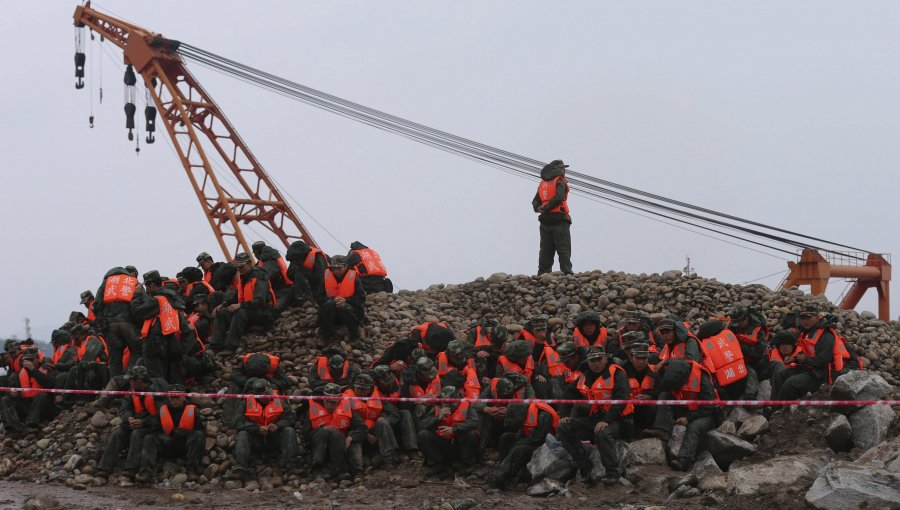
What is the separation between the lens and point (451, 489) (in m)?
10.9

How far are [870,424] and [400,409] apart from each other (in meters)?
5.42

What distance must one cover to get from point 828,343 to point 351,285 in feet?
21.6

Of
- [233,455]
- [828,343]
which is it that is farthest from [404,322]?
[828,343]

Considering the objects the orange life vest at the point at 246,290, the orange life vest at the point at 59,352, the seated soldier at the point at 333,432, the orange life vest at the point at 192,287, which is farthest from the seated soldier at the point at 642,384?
the orange life vest at the point at 59,352

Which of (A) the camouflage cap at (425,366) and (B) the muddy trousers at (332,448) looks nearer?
(B) the muddy trousers at (332,448)

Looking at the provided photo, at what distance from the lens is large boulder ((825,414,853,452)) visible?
10406mm

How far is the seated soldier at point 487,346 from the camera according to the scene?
40.1ft

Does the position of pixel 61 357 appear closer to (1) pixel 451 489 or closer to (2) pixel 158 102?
(1) pixel 451 489

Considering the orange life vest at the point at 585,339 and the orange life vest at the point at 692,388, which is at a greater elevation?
the orange life vest at the point at 585,339

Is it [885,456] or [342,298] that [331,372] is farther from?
[885,456]

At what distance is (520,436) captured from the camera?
11.1 meters

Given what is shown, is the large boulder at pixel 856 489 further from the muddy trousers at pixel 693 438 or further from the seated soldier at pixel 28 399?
the seated soldier at pixel 28 399

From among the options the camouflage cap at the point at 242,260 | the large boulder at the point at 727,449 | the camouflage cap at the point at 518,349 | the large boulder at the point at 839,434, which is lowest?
the large boulder at the point at 727,449

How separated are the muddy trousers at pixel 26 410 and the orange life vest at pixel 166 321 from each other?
2.39 metres
